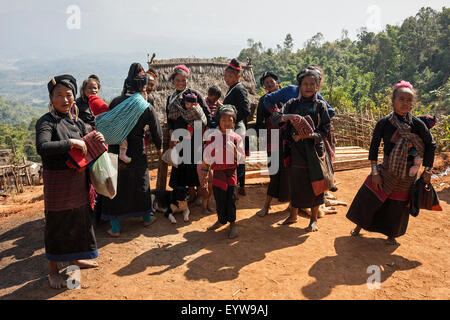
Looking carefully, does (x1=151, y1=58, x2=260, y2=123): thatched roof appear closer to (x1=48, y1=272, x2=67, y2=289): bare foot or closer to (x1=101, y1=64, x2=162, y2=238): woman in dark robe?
(x1=101, y1=64, x2=162, y2=238): woman in dark robe

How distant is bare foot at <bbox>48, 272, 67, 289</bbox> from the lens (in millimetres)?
3082

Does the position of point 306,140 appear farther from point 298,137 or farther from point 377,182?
point 377,182

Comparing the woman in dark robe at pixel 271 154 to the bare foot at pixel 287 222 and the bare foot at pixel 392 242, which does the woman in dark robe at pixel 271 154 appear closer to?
the bare foot at pixel 287 222

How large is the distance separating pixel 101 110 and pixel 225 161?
5.88 feet

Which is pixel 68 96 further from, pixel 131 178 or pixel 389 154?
pixel 389 154

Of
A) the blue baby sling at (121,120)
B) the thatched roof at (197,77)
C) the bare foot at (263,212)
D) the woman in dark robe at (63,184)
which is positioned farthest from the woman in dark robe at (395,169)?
the thatched roof at (197,77)

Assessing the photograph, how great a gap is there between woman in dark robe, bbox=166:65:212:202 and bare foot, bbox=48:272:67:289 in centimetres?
202

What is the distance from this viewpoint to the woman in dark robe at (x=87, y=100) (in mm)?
4281

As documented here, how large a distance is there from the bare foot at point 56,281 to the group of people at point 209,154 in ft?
0.03

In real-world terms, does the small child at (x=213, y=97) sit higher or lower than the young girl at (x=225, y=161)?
higher

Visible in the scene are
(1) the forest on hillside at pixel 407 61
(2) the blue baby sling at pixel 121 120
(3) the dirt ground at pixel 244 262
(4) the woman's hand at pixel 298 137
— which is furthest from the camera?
(1) the forest on hillside at pixel 407 61

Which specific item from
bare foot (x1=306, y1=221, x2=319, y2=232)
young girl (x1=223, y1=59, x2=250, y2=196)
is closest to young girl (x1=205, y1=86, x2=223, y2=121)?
young girl (x1=223, y1=59, x2=250, y2=196)

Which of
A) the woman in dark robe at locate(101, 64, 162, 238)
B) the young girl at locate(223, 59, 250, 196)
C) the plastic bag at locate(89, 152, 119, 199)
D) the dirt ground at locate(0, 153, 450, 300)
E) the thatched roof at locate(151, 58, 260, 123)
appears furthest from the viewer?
the thatched roof at locate(151, 58, 260, 123)
